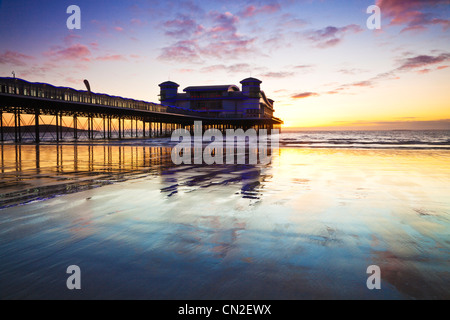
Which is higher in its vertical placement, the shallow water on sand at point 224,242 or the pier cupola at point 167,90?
the pier cupola at point 167,90

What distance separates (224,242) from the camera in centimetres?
463

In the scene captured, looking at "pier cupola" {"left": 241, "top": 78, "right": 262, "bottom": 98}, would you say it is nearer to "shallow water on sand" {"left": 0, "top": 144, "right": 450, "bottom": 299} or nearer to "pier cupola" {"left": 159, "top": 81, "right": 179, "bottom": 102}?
"pier cupola" {"left": 159, "top": 81, "right": 179, "bottom": 102}

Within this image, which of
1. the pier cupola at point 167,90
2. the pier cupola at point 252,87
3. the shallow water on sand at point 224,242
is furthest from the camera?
the pier cupola at point 167,90

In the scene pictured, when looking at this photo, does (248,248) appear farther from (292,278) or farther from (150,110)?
(150,110)

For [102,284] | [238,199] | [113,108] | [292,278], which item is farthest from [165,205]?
[113,108]

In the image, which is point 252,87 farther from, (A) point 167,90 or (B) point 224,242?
(B) point 224,242

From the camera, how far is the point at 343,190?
900 cm

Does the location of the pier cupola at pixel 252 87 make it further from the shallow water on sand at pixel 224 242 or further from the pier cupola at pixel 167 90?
the shallow water on sand at pixel 224 242

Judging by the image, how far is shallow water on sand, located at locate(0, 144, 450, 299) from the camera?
329 centimetres

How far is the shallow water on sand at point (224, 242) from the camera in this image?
10.8 ft

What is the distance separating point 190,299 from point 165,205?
412cm

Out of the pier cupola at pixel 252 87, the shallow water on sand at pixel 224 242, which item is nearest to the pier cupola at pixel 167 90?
the pier cupola at pixel 252 87

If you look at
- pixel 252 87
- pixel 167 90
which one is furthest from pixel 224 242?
pixel 167 90

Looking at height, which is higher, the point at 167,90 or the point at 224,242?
the point at 167,90
